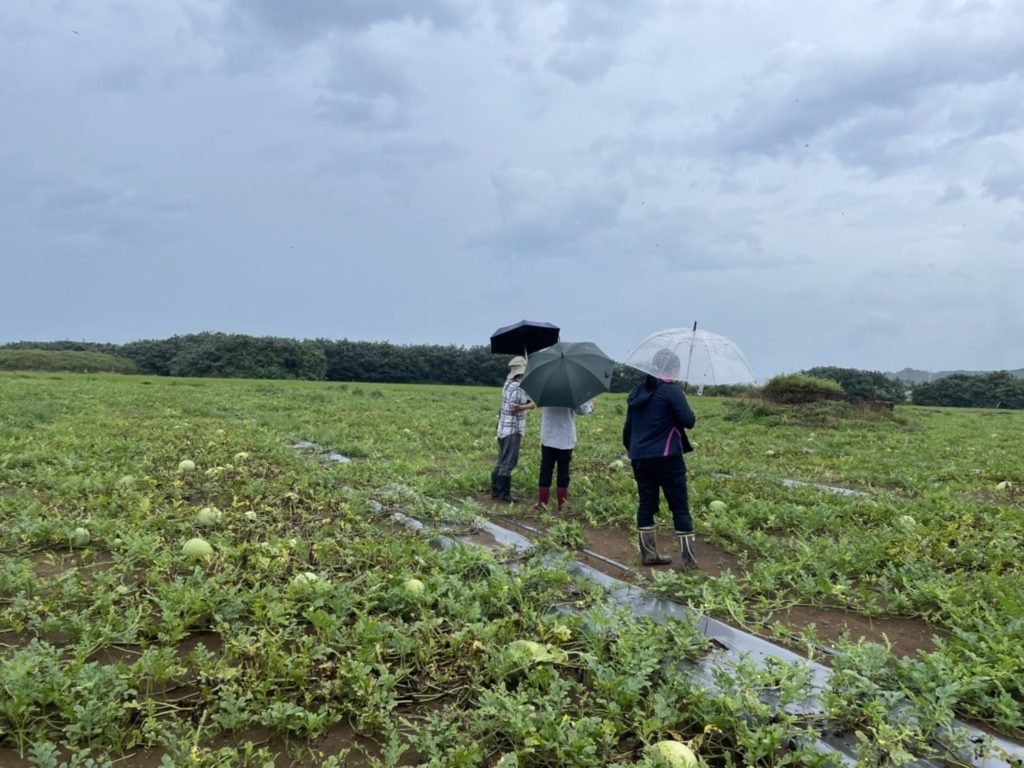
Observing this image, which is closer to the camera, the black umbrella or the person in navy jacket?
the person in navy jacket

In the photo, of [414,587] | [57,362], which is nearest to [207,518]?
[414,587]

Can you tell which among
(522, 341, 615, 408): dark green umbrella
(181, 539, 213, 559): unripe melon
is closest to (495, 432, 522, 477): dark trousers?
(522, 341, 615, 408): dark green umbrella

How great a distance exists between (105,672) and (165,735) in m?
0.57

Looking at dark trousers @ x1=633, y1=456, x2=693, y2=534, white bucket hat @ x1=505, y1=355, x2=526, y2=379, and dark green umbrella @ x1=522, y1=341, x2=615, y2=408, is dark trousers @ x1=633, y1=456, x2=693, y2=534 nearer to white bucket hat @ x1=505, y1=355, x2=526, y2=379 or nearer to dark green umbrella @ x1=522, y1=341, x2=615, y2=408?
dark green umbrella @ x1=522, y1=341, x2=615, y2=408

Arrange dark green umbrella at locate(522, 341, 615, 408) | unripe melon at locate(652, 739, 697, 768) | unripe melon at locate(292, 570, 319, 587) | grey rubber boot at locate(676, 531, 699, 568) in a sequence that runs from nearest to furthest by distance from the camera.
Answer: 1. unripe melon at locate(652, 739, 697, 768)
2. unripe melon at locate(292, 570, 319, 587)
3. grey rubber boot at locate(676, 531, 699, 568)
4. dark green umbrella at locate(522, 341, 615, 408)

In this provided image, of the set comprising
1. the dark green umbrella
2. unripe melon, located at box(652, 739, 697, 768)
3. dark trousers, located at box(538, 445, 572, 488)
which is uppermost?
the dark green umbrella

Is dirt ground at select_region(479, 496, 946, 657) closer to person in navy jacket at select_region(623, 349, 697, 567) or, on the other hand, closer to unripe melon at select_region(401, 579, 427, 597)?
person in navy jacket at select_region(623, 349, 697, 567)

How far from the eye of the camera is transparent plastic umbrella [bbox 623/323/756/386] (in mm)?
5742

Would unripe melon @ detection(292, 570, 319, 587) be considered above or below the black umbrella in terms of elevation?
below

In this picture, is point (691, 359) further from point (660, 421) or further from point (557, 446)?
point (557, 446)

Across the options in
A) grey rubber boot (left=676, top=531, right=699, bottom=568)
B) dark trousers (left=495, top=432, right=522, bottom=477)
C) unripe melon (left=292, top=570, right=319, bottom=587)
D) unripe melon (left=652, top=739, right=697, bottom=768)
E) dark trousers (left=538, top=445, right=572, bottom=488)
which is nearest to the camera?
unripe melon (left=652, top=739, right=697, bottom=768)

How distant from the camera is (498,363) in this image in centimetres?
6631

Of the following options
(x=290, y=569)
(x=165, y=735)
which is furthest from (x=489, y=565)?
(x=165, y=735)

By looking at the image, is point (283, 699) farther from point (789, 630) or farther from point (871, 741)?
point (789, 630)
